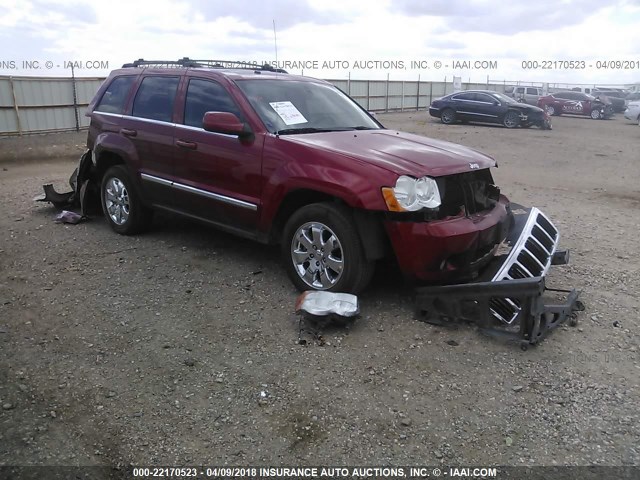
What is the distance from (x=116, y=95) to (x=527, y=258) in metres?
4.55

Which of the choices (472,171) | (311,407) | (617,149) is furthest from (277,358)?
(617,149)

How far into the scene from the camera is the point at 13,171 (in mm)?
11641

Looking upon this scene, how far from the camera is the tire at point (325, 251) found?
4.20 metres

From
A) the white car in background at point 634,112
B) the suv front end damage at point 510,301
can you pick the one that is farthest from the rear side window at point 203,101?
the white car in background at point 634,112

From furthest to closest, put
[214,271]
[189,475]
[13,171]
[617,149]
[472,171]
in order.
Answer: [617,149] → [13,171] → [214,271] → [472,171] → [189,475]

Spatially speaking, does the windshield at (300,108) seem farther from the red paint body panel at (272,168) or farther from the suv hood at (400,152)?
the suv hood at (400,152)

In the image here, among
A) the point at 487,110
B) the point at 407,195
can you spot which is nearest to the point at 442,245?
the point at 407,195

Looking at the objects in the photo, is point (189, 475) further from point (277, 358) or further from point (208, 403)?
point (277, 358)

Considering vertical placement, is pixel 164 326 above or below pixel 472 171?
below

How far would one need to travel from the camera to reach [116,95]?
20.5ft

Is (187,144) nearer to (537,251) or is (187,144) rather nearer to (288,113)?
(288,113)

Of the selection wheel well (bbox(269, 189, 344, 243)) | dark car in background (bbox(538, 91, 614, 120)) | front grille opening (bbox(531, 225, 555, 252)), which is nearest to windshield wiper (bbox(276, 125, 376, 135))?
wheel well (bbox(269, 189, 344, 243))

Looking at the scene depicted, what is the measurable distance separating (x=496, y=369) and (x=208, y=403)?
5.81ft

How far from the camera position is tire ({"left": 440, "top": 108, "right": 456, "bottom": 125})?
76.9ft
